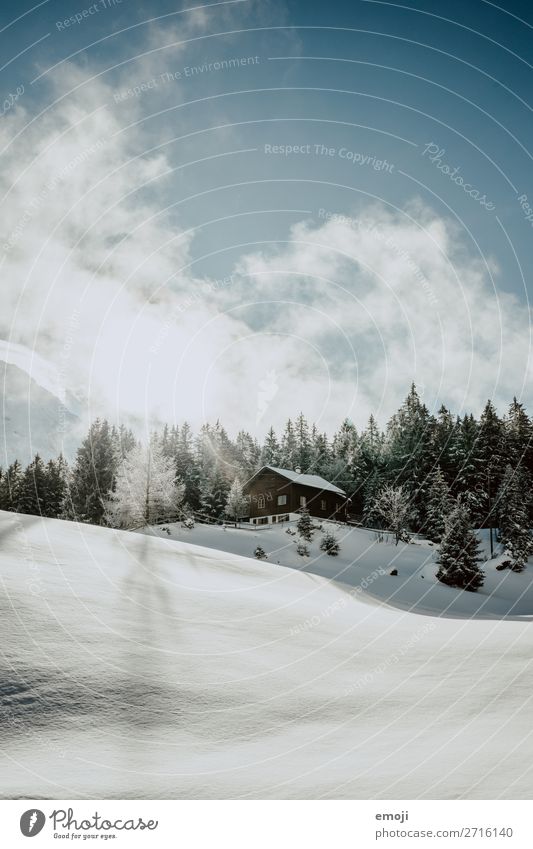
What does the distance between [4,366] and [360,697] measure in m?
8.14

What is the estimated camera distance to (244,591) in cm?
1204

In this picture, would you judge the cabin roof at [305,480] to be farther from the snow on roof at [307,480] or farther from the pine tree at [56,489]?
the pine tree at [56,489]

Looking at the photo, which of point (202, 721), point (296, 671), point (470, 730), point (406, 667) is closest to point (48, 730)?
point (202, 721)

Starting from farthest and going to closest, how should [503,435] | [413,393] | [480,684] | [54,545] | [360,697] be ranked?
[413,393] < [503,435] < [54,545] < [480,684] < [360,697]

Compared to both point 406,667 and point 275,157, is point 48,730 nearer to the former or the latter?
point 406,667

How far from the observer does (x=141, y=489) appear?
3812 centimetres

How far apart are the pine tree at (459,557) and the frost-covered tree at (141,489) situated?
20573 millimetres

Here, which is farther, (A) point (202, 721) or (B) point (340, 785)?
(A) point (202, 721)

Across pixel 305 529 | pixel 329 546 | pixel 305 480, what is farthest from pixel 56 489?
pixel 329 546

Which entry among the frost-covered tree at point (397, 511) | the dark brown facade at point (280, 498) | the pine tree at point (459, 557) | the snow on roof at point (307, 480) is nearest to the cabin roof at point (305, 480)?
the snow on roof at point (307, 480)

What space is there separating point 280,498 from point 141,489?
19534 millimetres

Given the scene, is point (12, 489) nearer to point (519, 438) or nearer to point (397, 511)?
point (397, 511)
